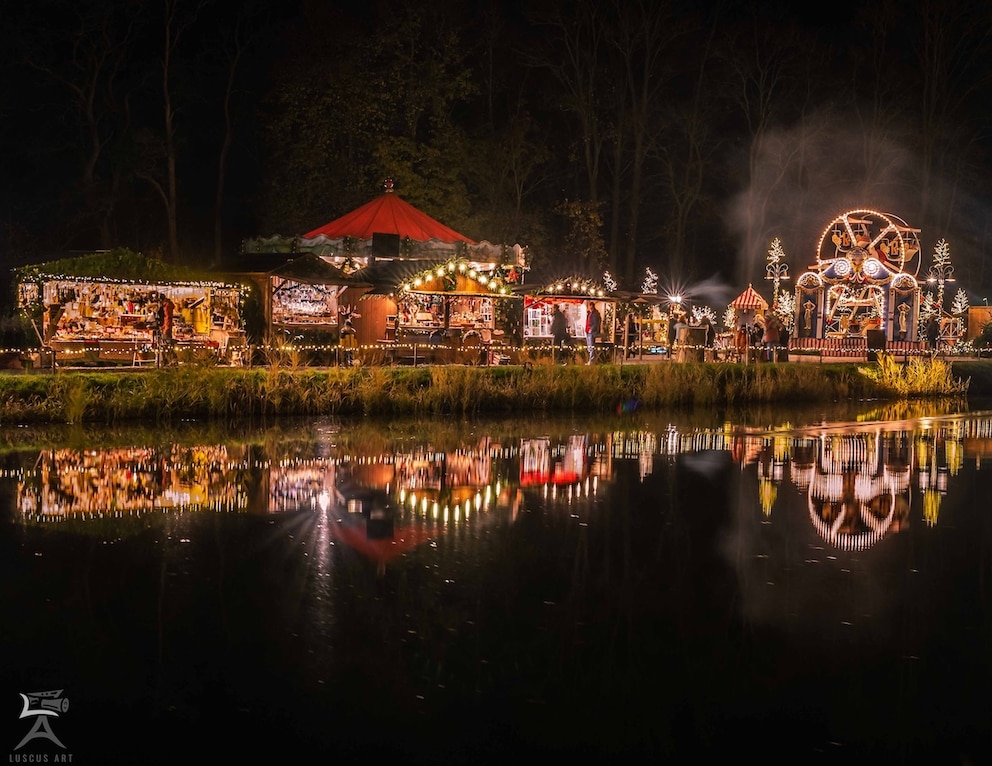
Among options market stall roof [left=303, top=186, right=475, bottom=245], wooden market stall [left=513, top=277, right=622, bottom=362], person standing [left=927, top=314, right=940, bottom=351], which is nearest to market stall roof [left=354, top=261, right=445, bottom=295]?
market stall roof [left=303, top=186, right=475, bottom=245]

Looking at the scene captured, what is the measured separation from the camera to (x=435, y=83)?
43344 millimetres

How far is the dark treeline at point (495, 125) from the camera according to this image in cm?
4241

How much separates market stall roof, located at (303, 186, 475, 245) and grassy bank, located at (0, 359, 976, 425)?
32.1 feet

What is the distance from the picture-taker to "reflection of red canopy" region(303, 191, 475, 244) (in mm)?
34125

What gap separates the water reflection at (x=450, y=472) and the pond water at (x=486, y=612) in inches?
3.2

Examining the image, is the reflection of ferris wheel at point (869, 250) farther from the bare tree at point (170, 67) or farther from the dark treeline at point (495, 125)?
the bare tree at point (170, 67)

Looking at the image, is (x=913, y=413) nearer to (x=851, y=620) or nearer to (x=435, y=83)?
(x=851, y=620)

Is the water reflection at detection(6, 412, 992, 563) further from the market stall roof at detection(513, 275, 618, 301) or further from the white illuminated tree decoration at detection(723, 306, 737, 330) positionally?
the white illuminated tree decoration at detection(723, 306, 737, 330)

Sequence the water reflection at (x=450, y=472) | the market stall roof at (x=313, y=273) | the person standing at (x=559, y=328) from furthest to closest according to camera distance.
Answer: the person standing at (x=559, y=328)
the market stall roof at (x=313, y=273)
the water reflection at (x=450, y=472)

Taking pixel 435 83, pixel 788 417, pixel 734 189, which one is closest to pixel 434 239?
pixel 435 83

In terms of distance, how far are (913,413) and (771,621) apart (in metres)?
19.0

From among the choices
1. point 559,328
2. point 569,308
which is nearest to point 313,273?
point 559,328

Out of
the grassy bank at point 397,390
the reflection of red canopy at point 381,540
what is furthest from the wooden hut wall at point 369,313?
the reflection of red canopy at point 381,540

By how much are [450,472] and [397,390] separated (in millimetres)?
8706
